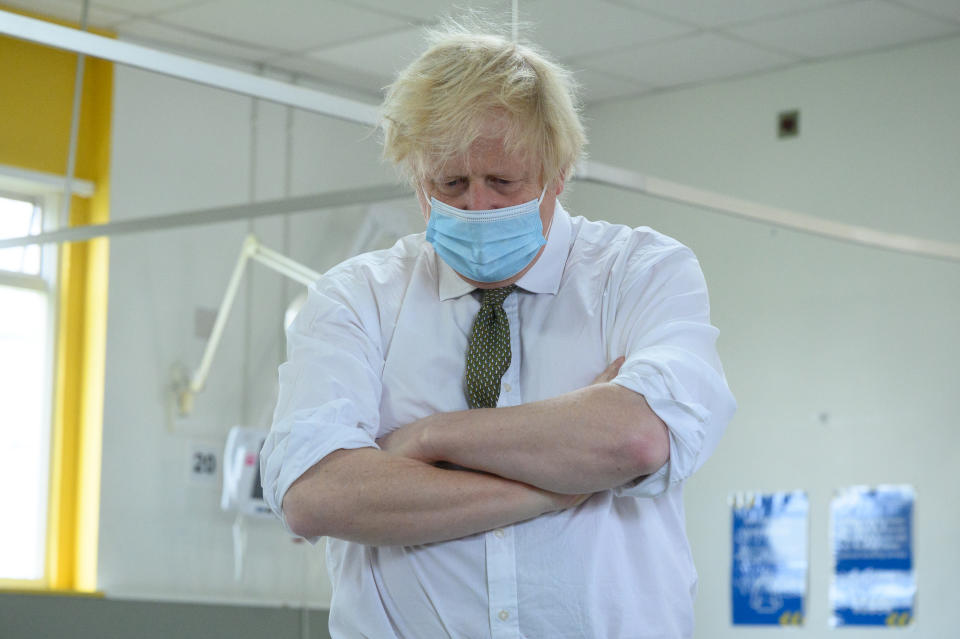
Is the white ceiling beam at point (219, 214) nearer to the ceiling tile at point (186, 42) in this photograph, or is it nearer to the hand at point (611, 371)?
the hand at point (611, 371)

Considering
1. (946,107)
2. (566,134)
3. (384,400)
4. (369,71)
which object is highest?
(369,71)

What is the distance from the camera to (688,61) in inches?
181

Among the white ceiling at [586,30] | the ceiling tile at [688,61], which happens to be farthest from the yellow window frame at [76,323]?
the ceiling tile at [688,61]

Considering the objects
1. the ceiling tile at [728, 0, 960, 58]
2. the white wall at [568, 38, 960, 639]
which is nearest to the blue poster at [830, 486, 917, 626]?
the white wall at [568, 38, 960, 639]

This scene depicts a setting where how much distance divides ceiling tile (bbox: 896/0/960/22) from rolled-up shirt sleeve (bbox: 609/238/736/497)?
307 cm

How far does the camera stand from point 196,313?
448 cm

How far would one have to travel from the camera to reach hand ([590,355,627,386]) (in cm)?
120

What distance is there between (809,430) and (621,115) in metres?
1.38

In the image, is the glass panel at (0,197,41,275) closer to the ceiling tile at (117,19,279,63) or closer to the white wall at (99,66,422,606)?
the white wall at (99,66,422,606)

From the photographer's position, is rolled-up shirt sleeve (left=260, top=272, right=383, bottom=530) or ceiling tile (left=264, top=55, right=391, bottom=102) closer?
rolled-up shirt sleeve (left=260, top=272, right=383, bottom=530)

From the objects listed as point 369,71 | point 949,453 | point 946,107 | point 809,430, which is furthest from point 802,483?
point 369,71

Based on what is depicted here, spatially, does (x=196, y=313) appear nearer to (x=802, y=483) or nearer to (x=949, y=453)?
(x=802, y=483)

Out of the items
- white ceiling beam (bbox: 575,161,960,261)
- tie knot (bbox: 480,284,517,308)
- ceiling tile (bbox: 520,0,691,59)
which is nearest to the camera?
tie knot (bbox: 480,284,517,308)

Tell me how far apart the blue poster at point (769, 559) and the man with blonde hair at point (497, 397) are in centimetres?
310
